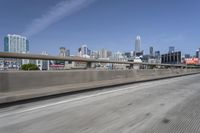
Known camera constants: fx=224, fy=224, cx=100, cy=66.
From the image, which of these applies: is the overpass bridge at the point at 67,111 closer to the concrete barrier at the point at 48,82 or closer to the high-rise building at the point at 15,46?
the concrete barrier at the point at 48,82

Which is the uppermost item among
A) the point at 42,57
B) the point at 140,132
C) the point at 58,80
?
the point at 42,57

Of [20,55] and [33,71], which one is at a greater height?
[20,55]

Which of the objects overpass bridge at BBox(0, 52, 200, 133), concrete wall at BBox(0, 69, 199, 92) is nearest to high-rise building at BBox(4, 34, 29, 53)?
overpass bridge at BBox(0, 52, 200, 133)

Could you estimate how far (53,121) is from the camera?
5.02 m

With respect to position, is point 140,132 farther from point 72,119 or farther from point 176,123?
point 72,119

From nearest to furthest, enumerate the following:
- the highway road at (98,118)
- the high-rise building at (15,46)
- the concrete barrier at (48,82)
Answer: the highway road at (98,118)
the concrete barrier at (48,82)
the high-rise building at (15,46)

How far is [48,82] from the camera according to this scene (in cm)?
836

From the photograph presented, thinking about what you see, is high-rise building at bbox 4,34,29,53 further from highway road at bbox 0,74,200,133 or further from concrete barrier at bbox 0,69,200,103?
highway road at bbox 0,74,200,133

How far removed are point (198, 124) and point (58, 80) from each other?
5.51 m

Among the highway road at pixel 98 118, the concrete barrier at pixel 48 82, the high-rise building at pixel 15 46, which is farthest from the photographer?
the high-rise building at pixel 15 46

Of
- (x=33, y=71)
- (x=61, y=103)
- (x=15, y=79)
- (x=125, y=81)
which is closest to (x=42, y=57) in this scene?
(x=33, y=71)

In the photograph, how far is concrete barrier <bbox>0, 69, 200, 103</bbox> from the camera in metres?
6.70

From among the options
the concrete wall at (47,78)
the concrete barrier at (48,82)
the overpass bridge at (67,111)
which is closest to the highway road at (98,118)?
the overpass bridge at (67,111)

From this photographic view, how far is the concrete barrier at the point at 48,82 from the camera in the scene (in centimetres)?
670
